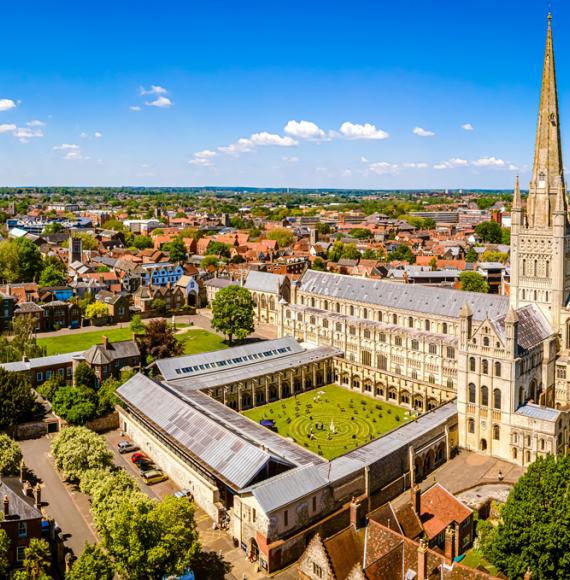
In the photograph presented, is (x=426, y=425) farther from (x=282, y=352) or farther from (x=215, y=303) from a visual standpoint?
(x=215, y=303)

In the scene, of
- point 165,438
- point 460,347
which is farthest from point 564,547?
point 165,438

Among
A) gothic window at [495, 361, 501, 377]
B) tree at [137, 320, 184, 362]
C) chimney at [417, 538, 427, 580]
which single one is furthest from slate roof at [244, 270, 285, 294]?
chimney at [417, 538, 427, 580]

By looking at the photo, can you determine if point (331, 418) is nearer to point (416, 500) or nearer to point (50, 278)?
point (416, 500)

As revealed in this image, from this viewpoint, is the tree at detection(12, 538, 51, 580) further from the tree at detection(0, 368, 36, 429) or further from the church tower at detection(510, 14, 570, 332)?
the church tower at detection(510, 14, 570, 332)

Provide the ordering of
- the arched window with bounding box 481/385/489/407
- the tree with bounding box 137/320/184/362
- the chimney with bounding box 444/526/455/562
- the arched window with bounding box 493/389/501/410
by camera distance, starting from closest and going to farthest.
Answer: the chimney with bounding box 444/526/455/562 → the arched window with bounding box 493/389/501/410 → the arched window with bounding box 481/385/489/407 → the tree with bounding box 137/320/184/362

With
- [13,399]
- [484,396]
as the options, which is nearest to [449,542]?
[484,396]
